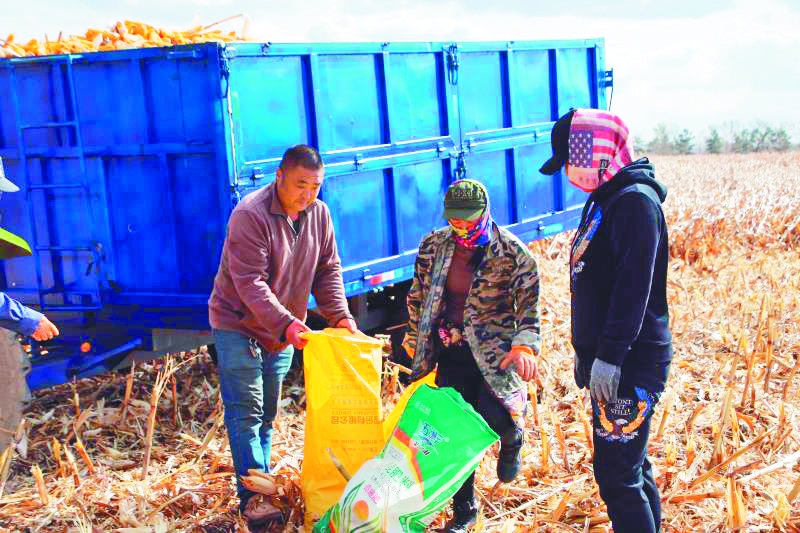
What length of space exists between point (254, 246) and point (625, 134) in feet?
5.99

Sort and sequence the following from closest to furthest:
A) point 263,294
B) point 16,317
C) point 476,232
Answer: point 476,232 → point 263,294 → point 16,317

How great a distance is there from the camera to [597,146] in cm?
357

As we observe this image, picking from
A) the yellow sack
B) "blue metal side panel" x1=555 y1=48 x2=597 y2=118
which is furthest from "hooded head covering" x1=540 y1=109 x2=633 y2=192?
"blue metal side panel" x1=555 y1=48 x2=597 y2=118

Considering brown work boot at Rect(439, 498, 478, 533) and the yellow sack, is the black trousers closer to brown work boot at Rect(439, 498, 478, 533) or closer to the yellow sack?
brown work boot at Rect(439, 498, 478, 533)

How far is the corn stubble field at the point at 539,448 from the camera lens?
14.9 feet

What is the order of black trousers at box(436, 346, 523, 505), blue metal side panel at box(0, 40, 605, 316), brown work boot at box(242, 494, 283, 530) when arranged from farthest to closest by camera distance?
blue metal side panel at box(0, 40, 605, 316) → brown work boot at box(242, 494, 283, 530) → black trousers at box(436, 346, 523, 505)

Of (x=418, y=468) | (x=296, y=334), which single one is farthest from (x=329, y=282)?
(x=418, y=468)

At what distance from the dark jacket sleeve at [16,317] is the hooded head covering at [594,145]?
292 centimetres

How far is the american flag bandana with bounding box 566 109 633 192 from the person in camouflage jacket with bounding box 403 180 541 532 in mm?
605

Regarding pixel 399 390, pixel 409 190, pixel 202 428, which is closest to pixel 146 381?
pixel 202 428

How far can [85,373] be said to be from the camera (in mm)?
5969

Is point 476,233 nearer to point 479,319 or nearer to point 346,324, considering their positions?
point 479,319

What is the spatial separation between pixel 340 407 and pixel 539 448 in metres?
1.70

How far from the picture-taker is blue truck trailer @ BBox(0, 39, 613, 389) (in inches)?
224
